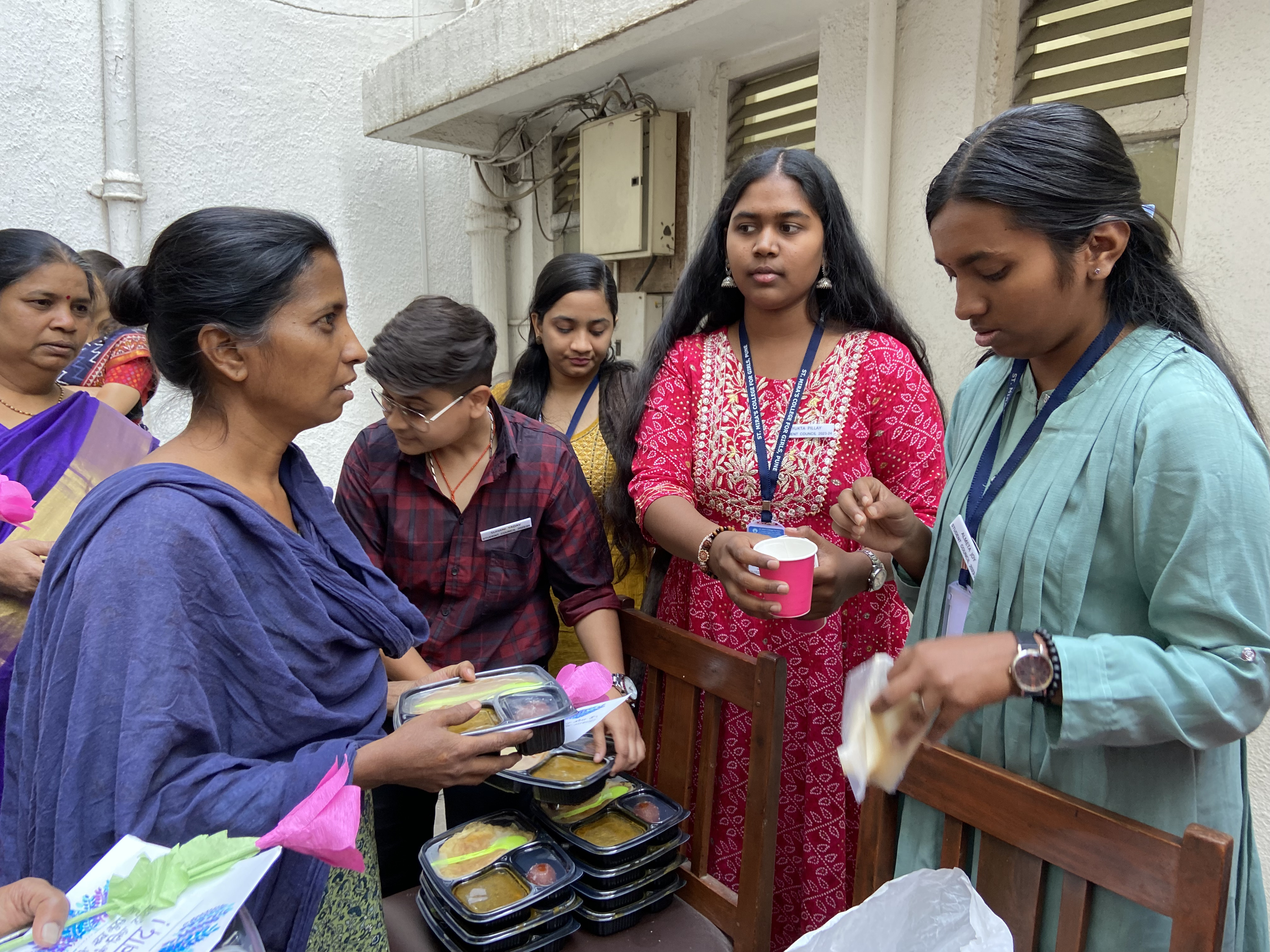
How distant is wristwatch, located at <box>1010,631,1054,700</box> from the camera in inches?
39.7

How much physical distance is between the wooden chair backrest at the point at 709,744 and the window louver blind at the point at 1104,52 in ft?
7.61

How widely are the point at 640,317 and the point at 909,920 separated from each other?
12.3 ft

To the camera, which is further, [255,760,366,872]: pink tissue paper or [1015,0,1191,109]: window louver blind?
[1015,0,1191,109]: window louver blind

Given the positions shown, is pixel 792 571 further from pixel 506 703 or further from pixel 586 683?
pixel 506 703

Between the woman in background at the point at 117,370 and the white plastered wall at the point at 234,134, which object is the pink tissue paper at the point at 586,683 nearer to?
the woman in background at the point at 117,370

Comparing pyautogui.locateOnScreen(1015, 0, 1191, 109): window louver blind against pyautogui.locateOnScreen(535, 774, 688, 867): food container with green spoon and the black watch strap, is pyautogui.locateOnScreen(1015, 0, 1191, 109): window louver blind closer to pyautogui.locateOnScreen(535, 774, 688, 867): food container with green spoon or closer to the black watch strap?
the black watch strap

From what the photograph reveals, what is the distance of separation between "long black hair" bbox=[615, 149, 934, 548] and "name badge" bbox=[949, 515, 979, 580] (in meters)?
0.70

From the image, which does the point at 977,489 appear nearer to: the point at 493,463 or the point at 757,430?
the point at 757,430

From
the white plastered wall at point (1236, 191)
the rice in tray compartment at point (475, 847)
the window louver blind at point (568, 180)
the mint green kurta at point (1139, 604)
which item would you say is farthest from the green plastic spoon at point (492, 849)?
the window louver blind at point (568, 180)

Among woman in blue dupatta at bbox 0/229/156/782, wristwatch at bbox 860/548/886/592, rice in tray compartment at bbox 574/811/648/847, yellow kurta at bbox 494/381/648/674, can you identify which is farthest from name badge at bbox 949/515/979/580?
woman in blue dupatta at bbox 0/229/156/782

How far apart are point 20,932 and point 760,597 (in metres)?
1.19

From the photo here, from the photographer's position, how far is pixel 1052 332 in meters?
1.19

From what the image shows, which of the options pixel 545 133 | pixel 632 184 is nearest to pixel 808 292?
Answer: pixel 632 184

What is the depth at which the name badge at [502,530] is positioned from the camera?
2.01 metres
